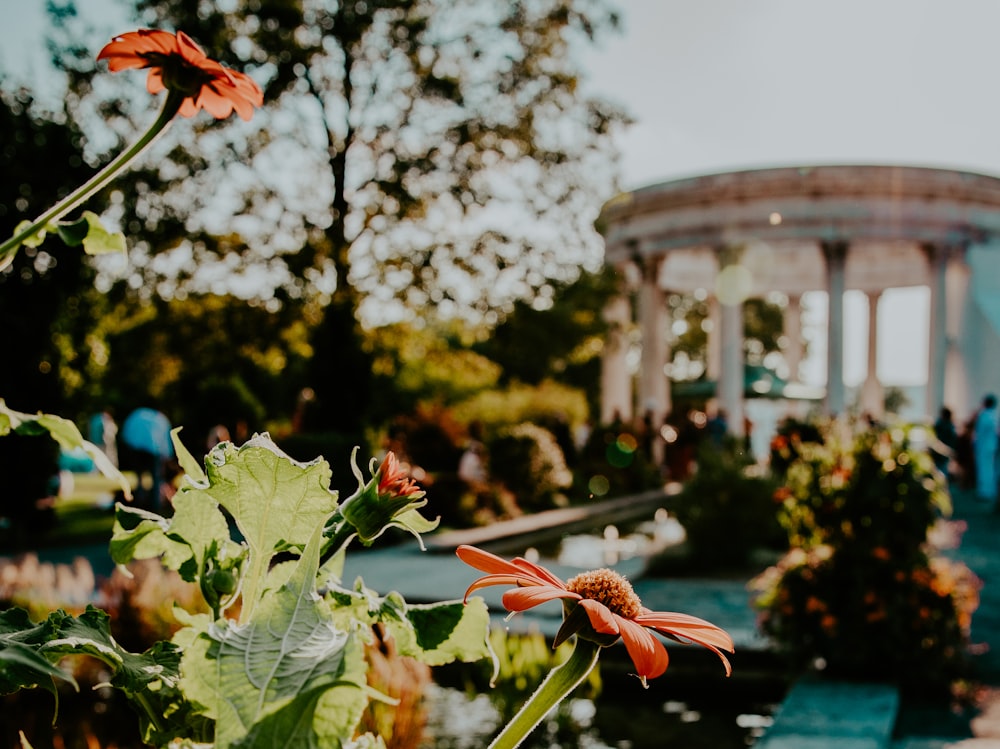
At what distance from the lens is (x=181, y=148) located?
14.6 m

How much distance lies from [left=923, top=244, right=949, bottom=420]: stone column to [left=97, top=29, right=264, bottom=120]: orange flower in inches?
1031

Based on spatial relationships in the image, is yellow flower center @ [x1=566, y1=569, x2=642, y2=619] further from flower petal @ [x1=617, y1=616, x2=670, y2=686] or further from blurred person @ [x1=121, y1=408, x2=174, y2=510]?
blurred person @ [x1=121, y1=408, x2=174, y2=510]

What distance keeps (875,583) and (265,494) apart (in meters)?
5.40

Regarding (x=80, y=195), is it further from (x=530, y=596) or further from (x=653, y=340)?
(x=653, y=340)

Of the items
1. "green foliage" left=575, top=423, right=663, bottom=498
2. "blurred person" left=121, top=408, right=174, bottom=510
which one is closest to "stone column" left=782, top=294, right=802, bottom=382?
"green foliage" left=575, top=423, right=663, bottom=498

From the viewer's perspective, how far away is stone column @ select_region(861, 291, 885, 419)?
101 ft

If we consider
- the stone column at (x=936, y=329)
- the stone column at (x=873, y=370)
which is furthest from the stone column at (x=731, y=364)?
the stone column at (x=873, y=370)

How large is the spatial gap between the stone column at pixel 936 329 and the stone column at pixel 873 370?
4.77 metres

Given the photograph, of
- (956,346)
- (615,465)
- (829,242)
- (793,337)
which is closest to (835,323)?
(829,242)

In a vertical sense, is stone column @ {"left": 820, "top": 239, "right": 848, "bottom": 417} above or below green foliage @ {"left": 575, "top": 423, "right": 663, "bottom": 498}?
above

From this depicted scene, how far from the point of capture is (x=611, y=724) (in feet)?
17.6

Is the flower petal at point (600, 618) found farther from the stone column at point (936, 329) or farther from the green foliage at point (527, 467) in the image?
the stone column at point (936, 329)

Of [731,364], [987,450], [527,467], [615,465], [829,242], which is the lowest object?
[615,465]

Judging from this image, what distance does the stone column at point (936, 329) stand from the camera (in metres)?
24.7
